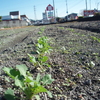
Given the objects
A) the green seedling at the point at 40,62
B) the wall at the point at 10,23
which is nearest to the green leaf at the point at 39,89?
the green seedling at the point at 40,62

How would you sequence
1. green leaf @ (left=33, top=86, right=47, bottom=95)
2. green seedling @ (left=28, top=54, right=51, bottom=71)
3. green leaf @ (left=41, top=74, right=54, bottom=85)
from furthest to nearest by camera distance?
1. green seedling @ (left=28, top=54, right=51, bottom=71)
2. green leaf @ (left=41, top=74, right=54, bottom=85)
3. green leaf @ (left=33, top=86, right=47, bottom=95)

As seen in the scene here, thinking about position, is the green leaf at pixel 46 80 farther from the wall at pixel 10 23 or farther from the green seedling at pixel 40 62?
the wall at pixel 10 23

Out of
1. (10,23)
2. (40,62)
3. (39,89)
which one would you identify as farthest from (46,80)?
(10,23)

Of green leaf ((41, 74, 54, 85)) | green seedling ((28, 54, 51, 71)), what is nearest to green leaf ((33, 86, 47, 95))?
green leaf ((41, 74, 54, 85))

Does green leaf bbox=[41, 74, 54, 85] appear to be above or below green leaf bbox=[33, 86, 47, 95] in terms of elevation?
below

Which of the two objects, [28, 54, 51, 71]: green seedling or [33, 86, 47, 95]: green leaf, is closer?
[33, 86, 47, 95]: green leaf

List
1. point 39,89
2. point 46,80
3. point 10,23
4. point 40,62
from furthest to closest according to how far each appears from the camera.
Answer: point 10,23
point 40,62
point 46,80
point 39,89

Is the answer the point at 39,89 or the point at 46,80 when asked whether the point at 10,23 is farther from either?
the point at 39,89

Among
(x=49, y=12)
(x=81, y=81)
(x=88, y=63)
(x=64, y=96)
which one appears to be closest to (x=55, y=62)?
(x=88, y=63)

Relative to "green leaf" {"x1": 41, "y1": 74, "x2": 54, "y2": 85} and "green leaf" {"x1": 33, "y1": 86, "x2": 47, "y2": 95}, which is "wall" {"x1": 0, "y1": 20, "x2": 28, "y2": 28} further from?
"green leaf" {"x1": 33, "y1": 86, "x2": 47, "y2": 95}

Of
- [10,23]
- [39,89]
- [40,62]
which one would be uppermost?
[10,23]

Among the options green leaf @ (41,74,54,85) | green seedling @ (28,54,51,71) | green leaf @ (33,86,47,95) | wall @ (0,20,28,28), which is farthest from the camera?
wall @ (0,20,28,28)

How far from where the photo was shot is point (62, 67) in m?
2.99

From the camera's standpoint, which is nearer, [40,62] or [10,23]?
[40,62]
